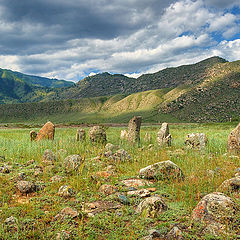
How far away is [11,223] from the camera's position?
366cm

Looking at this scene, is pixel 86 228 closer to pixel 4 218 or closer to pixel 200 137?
Result: pixel 4 218

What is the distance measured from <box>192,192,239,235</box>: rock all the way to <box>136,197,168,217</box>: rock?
639 millimetres

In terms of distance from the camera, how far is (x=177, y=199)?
4703mm

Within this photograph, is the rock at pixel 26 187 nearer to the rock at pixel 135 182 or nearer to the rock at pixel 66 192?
the rock at pixel 66 192

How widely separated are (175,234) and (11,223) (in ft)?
9.32

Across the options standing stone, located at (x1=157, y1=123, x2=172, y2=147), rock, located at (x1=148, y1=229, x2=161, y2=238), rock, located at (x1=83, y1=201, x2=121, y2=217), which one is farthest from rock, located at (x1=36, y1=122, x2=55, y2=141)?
rock, located at (x1=148, y1=229, x2=161, y2=238)

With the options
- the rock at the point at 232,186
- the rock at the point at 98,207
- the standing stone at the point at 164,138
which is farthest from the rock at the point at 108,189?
the standing stone at the point at 164,138

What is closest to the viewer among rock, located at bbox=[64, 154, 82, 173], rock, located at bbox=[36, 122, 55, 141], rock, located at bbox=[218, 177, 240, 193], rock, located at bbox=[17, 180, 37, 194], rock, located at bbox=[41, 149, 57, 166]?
rock, located at bbox=[218, 177, 240, 193]

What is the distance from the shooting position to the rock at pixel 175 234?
3095mm

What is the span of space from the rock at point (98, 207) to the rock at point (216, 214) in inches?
66.1

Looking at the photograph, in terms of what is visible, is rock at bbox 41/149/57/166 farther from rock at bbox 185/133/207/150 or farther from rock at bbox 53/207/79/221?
rock at bbox 185/133/207/150

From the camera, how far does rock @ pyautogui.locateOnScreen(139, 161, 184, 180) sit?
610 cm

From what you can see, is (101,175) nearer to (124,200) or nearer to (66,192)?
(66,192)

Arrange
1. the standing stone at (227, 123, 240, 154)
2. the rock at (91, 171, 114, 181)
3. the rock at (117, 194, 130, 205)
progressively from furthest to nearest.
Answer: the standing stone at (227, 123, 240, 154), the rock at (91, 171, 114, 181), the rock at (117, 194, 130, 205)
